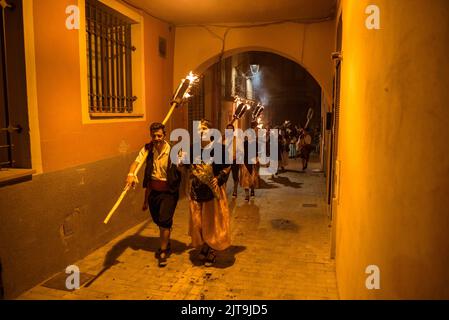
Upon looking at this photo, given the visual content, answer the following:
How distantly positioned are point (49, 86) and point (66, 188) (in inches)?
53.3

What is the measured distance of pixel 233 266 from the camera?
215 inches

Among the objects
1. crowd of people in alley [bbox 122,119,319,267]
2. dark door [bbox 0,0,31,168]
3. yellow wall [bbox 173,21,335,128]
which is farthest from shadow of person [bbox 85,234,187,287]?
yellow wall [bbox 173,21,335,128]

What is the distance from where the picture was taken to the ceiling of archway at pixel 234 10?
7281 millimetres

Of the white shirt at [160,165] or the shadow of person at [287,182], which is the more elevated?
the white shirt at [160,165]

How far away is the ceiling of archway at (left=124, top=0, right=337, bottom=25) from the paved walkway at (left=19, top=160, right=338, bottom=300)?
4.22 m

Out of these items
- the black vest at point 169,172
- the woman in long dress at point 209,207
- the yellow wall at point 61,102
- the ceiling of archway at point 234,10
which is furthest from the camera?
the ceiling of archway at point 234,10

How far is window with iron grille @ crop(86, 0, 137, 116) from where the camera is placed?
6.32 meters

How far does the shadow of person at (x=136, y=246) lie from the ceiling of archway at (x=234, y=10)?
4.24 meters

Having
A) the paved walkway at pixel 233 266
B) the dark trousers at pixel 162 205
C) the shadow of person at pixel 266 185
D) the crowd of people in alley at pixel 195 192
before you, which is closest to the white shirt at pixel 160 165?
the crowd of people in alley at pixel 195 192

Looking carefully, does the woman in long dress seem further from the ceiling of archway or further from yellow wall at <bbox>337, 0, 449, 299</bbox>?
the ceiling of archway

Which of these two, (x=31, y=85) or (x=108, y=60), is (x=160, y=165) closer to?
(x=31, y=85)

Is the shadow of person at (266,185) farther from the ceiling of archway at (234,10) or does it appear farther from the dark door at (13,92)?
the dark door at (13,92)

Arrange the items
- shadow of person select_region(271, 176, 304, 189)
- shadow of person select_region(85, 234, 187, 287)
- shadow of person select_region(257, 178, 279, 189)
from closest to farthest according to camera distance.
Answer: shadow of person select_region(85, 234, 187, 287), shadow of person select_region(257, 178, 279, 189), shadow of person select_region(271, 176, 304, 189)
